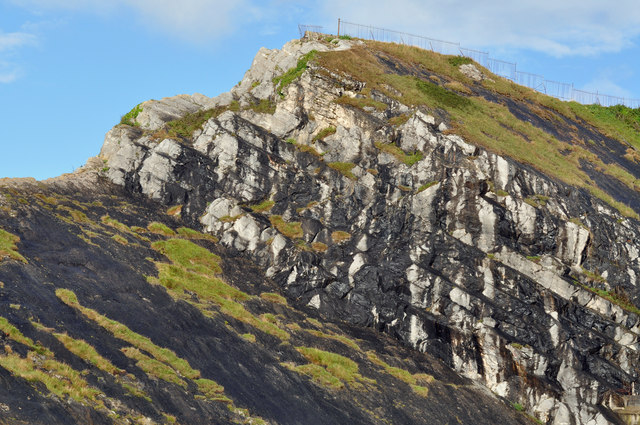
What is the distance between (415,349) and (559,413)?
30.6 ft

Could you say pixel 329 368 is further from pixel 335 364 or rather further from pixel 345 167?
pixel 345 167

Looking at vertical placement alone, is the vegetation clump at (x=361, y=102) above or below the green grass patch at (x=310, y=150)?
above

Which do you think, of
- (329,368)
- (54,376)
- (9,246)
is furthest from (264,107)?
(54,376)

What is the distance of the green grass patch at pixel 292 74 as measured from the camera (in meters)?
58.6

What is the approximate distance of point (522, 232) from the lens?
45.2m

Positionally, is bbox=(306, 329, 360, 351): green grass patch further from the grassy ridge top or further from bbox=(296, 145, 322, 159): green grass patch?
the grassy ridge top

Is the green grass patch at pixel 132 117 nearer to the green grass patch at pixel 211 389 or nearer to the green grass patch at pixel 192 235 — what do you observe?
the green grass patch at pixel 192 235

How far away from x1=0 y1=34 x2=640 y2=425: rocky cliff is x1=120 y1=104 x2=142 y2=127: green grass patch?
22 cm

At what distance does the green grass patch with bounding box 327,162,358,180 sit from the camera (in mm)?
49631

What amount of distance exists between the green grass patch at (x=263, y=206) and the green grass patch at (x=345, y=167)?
676cm

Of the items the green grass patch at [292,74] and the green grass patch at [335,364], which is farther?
the green grass patch at [292,74]

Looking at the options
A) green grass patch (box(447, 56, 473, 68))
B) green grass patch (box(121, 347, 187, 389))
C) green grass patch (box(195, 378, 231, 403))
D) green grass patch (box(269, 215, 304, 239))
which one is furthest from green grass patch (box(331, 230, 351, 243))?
green grass patch (box(447, 56, 473, 68))

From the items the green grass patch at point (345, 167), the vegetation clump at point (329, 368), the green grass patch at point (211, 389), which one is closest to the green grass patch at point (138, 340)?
the green grass patch at point (211, 389)

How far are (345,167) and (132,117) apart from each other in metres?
20.8
